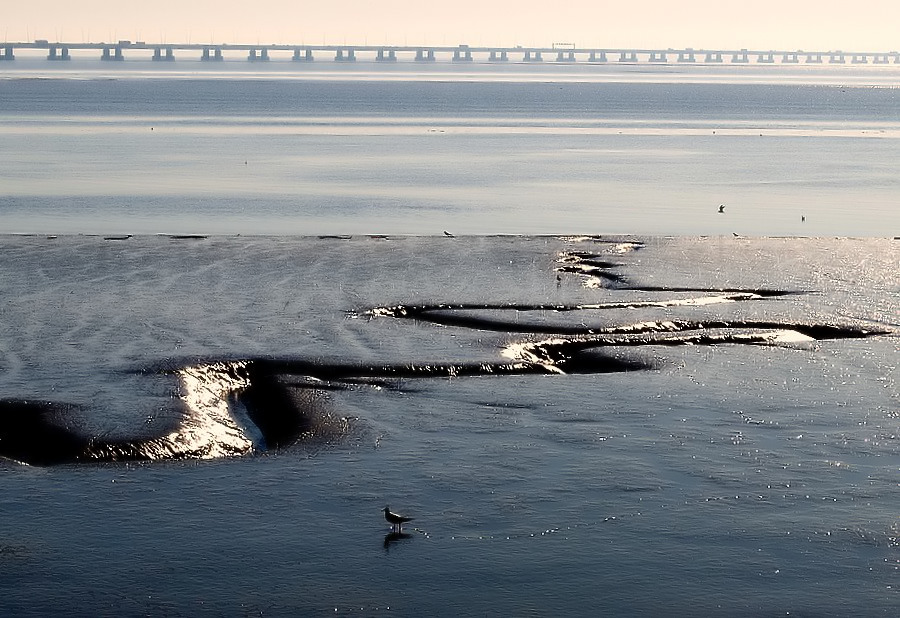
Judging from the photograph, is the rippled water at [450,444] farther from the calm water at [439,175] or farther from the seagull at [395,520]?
the calm water at [439,175]

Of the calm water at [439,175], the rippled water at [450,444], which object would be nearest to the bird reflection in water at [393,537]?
the rippled water at [450,444]

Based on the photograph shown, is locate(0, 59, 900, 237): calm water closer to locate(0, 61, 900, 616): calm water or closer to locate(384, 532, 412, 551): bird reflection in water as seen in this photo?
locate(0, 61, 900, 616): calm water

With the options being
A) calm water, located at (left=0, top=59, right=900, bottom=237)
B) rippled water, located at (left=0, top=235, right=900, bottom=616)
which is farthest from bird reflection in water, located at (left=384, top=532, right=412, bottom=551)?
calm water, located at (left=0, top=59, right=900, bottom=237)

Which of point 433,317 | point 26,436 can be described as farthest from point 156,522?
point 433,317

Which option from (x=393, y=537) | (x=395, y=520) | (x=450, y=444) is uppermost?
(x=450, y=444)

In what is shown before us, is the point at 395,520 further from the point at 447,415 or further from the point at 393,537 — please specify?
the point at 447,415

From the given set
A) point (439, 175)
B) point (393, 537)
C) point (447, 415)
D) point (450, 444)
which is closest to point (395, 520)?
point (393, 537)
